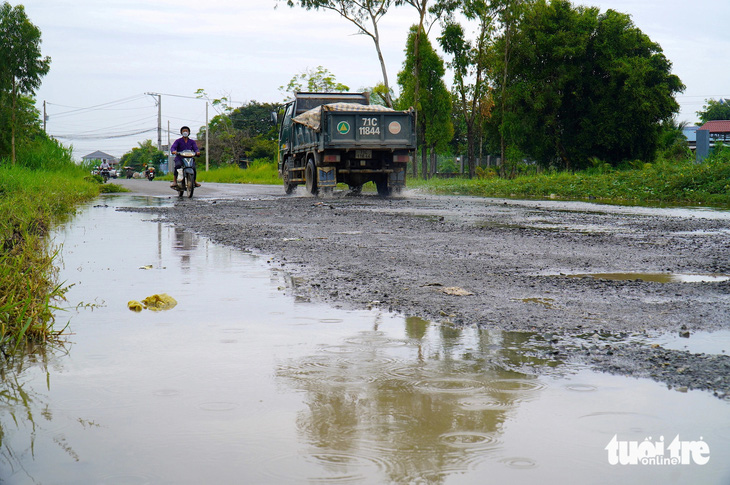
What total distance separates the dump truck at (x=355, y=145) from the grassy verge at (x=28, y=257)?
5.87 meters

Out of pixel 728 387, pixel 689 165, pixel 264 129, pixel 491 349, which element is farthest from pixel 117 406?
pixel 264 129

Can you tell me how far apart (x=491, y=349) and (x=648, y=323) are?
1.11 meters

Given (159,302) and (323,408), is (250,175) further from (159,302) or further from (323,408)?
Result: (323,408)

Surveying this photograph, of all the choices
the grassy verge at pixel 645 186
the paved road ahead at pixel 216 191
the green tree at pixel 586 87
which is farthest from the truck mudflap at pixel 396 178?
the green tree at pixel 586 87

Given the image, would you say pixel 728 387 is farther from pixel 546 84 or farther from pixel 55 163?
pixel 546 84

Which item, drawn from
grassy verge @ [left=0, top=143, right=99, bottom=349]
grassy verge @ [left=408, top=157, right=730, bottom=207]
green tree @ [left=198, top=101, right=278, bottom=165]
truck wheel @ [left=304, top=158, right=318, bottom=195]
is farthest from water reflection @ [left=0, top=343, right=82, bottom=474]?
green tree @ [left=198, top=101, right=278, bottom=165]

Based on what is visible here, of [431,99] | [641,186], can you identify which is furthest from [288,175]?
[431,99]

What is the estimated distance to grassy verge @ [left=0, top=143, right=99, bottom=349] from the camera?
383 centimetres

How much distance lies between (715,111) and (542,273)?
99.6 m

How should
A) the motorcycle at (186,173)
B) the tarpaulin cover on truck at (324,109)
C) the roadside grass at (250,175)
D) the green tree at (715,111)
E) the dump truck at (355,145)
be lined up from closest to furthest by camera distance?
the dump truck at (355,145) → the tarpaulin cover on truck at (324,109) → the motorcycle at (186,173) → the roadside grass at (250,175) → the green tree at (715,111)

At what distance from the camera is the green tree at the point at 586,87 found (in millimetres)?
31047

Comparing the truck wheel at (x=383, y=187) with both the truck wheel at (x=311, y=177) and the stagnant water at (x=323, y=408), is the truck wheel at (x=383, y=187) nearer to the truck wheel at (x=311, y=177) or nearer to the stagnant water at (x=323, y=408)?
the truck wheel at (x=311, y=177)

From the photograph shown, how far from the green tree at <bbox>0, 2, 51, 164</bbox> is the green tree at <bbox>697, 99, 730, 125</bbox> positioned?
82.2 m

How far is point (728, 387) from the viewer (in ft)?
9.91
